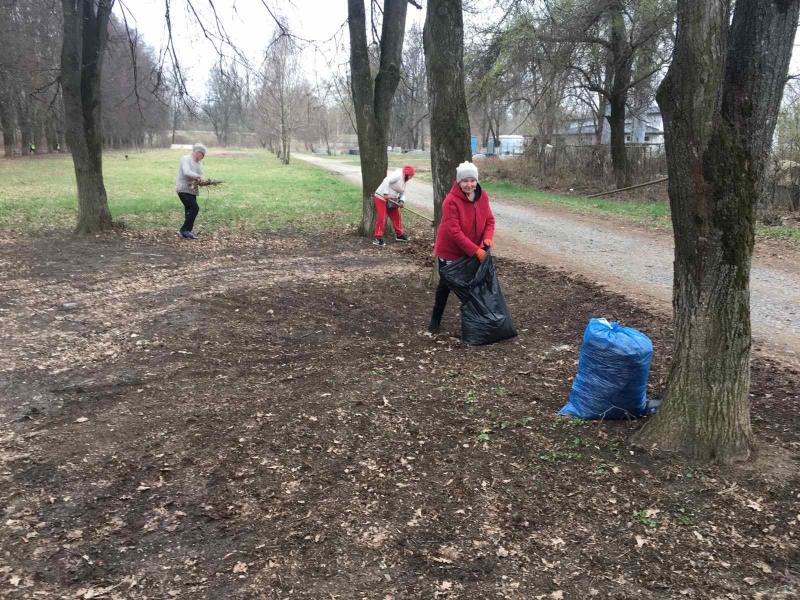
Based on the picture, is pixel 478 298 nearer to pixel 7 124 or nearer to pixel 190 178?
pixel 190 178

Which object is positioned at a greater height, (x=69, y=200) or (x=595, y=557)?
(x=69, y=200)

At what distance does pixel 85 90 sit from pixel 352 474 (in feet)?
32.4

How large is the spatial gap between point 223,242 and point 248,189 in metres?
11.5

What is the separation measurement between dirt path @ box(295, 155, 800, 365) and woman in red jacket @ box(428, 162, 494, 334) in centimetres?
234

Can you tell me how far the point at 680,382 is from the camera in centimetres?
330

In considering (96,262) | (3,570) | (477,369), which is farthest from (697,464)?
(96,262)

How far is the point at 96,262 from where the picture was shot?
8.95 m

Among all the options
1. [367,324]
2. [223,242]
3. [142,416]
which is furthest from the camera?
[223,242]

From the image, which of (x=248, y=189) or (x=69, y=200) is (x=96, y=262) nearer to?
(x=69, y=200)

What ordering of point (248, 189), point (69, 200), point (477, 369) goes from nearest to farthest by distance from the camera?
point (477, 369) < point (69, 200) < point (248, 189)

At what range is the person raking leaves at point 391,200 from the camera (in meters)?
10.3

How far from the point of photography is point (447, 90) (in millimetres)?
6379

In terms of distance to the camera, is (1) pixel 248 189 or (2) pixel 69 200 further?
(1) pixel 248 189

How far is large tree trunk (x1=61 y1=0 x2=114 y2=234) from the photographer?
10.0 meters
